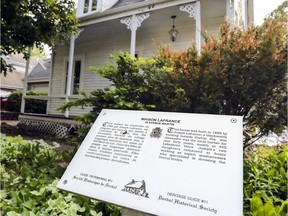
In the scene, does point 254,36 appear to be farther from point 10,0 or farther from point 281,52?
point 10,0

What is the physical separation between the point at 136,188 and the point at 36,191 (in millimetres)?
1586

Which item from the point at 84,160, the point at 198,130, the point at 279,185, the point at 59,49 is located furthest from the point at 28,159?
the point at 59,49

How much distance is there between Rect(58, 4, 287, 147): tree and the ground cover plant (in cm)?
87

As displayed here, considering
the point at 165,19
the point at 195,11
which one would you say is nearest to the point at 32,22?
the point at 165,19

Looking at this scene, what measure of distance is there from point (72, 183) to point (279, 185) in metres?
2.58

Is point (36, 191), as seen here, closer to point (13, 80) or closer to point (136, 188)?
point (136, 188)

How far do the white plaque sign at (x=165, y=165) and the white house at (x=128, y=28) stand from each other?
4548 millimetres

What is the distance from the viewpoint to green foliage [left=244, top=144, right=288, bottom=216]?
2000mm

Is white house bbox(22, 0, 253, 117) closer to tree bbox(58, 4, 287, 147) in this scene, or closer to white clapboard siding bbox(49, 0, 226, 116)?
white clapboard siding bbox(49, 0, 226, 116)

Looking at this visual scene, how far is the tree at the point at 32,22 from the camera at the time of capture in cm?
606

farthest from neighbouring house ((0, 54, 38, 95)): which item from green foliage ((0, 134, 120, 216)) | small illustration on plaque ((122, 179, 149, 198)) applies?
small illustration on plaque ((122, 179, 149, 198))

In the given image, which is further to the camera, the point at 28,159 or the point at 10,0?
the point at 10,0

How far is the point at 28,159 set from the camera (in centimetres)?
410

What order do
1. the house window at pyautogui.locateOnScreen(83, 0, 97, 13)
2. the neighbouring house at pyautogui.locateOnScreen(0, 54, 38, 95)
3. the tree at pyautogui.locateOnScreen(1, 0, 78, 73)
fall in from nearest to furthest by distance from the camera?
1. the tree at pyautogui.locateOnScreen(1, 0, 78, 73)
2. the house window at pyautogui.locateOnScreen(83, 0, 97, 13)
3. the neighbouring house at pyautogui.locateOnScreen(0, 54, 38, 95)
